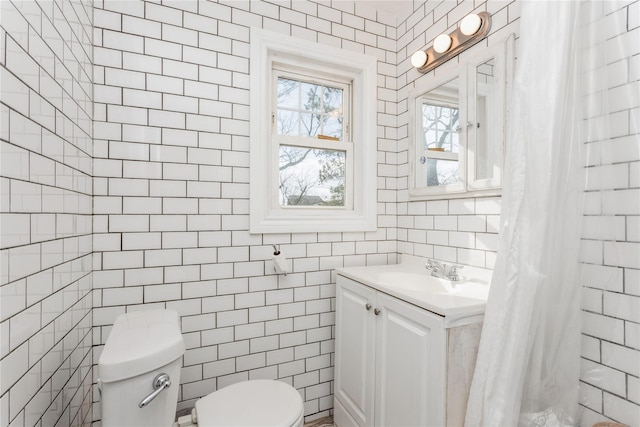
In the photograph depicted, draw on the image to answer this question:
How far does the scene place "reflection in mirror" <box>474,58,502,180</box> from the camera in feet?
5.00

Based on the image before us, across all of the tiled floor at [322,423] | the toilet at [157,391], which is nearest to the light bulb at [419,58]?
the toilet at [157,391]

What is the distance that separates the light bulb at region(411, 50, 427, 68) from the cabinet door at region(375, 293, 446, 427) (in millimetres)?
1403

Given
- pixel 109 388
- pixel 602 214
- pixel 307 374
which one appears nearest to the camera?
pixel 109 388

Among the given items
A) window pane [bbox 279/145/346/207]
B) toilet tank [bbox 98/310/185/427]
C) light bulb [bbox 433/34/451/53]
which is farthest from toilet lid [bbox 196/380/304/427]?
light bulb [bbox 433/34/451/53]

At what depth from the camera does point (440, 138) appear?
1855 mm

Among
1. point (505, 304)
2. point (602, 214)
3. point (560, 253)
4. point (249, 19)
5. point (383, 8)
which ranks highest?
point (383, 8)

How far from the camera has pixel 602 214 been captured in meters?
1.02

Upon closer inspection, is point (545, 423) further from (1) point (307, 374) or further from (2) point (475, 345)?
(1) point (307, 374)

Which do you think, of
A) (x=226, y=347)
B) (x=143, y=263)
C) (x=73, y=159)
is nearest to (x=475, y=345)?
(x=226, y=347)

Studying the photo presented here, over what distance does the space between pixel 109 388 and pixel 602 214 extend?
1.62m

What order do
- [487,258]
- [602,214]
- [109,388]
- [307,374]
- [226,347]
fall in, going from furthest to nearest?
[307,374], [226,347], [487,258], [602,214], [109,388]

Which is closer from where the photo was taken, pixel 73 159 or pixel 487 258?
pixel 73 159

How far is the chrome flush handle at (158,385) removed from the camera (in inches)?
37.6

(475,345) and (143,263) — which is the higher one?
(143,263)
